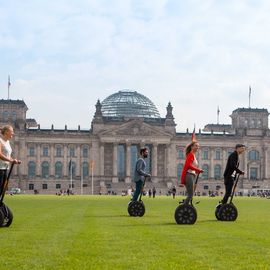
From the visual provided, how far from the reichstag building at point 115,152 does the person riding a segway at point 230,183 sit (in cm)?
13595

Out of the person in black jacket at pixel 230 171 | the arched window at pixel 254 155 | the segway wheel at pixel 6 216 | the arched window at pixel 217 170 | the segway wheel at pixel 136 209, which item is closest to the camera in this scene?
the segway wheel at pixel 6 216

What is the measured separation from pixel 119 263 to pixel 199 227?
8.17 metres

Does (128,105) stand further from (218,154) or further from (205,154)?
(218,154)

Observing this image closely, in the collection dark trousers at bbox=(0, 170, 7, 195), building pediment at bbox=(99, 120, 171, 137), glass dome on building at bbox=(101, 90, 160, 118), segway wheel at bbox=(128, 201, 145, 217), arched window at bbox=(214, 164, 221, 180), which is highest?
glass dome on building at bbox=(101, 90, 160, 118)

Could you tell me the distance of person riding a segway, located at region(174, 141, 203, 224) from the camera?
20844 millimetres

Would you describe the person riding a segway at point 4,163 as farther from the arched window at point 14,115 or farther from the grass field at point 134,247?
the arched window at point 14,115

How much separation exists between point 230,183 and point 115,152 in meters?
144

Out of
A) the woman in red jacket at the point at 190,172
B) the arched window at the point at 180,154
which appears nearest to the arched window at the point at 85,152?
the arched window at the point at 180,154

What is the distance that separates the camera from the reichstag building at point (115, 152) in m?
164

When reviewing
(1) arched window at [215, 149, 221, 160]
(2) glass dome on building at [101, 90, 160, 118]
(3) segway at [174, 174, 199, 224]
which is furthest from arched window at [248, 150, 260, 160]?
(3) segway at [174, 174, 199, 224]

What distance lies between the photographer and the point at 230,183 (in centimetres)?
2262

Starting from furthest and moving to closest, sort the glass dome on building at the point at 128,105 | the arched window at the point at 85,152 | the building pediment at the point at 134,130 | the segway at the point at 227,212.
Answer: the glass dome on building at the point at 128,105
the arched window at the point at 85,152
the building pediment at the point at 134,130
the segway at the point at 227,212

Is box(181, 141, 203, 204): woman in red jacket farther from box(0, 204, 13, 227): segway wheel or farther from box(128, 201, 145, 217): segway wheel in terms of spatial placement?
box(0, 204, 13, 227): segway wheel

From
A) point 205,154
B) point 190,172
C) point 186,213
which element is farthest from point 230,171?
point 205,154
